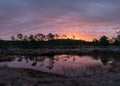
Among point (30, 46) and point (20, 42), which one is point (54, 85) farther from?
point (20, 42)

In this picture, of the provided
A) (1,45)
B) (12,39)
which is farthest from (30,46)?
(12,39)

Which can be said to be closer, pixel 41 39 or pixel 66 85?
pixel 66 85

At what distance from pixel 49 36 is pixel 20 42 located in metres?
22.3

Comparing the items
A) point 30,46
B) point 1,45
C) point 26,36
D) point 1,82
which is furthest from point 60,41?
point 1,82

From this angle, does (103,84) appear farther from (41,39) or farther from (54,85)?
(41,39)

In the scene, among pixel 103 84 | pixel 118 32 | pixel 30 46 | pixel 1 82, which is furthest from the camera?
pixel 118 32

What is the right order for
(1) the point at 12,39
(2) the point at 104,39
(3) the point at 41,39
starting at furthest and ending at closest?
(1) the point at 12,39 → (3) the point at 41,39 → (2) the point at 104,39

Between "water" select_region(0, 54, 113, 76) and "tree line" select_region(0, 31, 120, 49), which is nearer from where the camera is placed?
"water" select_region(0, 54, 113, 76)

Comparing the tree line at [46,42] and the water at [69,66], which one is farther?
the tree line at [46,42]

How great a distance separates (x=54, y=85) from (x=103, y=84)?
3591mm

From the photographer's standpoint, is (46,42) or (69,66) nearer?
(69,66)

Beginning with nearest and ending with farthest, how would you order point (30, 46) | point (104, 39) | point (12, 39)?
point (104, 39)
point (30, 46)
point (12, 39)

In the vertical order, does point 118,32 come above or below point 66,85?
above

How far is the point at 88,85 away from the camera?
56.7 feet
